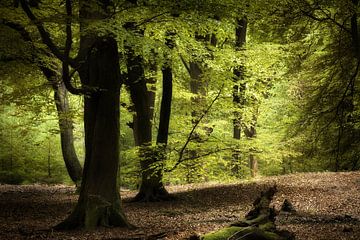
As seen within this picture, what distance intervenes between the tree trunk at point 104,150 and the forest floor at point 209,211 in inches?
23.6

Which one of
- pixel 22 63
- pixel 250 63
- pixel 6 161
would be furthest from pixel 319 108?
pixel 6 161

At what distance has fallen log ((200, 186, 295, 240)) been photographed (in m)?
6.43

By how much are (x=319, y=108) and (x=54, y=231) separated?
942 cm

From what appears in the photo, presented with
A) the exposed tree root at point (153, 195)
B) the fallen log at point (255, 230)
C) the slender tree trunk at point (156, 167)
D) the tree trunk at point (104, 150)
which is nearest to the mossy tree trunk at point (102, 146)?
the tree trunk at point (104, 150)

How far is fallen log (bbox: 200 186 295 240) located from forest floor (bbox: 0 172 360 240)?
828 mm

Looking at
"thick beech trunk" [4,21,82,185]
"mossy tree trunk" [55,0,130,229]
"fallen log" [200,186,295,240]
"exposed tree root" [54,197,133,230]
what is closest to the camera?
"fallen log" [200,186,295,240]

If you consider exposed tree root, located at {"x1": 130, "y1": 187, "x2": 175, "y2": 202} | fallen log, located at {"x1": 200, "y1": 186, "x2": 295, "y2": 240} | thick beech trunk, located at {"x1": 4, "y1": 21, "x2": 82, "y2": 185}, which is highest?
thick beech trunk, located at {"x1": 4, "y1": 21, "x2": 82, "y2": 185}

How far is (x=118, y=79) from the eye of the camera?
10438mm

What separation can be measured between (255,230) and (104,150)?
189 inches

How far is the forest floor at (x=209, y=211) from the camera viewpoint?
8656mm

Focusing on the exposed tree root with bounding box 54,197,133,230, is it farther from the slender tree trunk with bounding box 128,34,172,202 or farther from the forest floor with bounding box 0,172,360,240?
the slender tree trunk with bounding box 128,34,172,202

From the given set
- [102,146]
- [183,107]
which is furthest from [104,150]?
[183,107]

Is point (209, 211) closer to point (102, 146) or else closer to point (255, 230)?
point (102, 146)

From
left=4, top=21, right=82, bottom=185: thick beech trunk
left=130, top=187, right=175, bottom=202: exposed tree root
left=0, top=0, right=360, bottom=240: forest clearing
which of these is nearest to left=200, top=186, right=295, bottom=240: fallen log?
left=0, top=0, right=360, bottom=240: forest clearing
